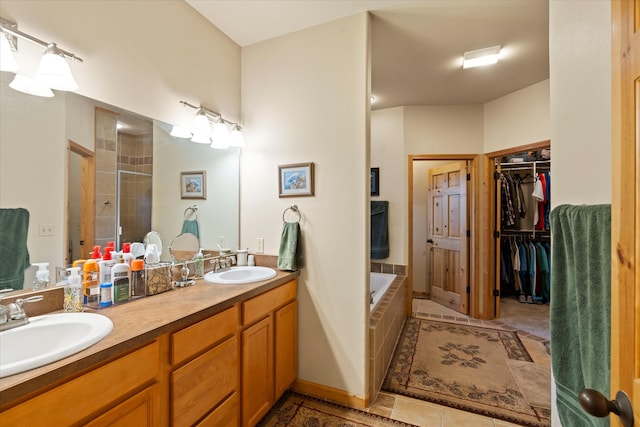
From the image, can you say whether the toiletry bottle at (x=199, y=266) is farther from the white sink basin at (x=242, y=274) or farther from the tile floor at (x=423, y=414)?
the tile floor at (x=423, y=414)

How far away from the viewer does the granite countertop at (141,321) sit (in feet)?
2.35

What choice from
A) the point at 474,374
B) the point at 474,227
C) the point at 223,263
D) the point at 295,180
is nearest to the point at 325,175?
A: the point at 295,180

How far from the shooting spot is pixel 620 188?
539 mm

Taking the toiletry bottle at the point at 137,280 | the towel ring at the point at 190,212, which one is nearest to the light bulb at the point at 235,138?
the towel ring at the point at 190,212

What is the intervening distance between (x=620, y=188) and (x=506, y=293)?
4.77 meters

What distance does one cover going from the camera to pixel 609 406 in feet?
1.74

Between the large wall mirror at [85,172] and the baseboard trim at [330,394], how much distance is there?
4.32ft

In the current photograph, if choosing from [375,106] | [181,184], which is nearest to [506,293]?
[375,106]

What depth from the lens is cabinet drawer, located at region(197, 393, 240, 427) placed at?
1291 mm

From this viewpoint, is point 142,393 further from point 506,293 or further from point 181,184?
point 506,293

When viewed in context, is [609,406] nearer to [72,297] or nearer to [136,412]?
[136,412]

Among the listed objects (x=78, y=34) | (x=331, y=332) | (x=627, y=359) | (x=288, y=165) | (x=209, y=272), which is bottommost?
(x=331, y=332)

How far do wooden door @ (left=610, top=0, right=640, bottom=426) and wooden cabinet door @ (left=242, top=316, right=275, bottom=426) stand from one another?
4.83 feet

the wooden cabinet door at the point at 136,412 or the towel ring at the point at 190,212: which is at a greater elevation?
the towel ring at the point at 190,212
